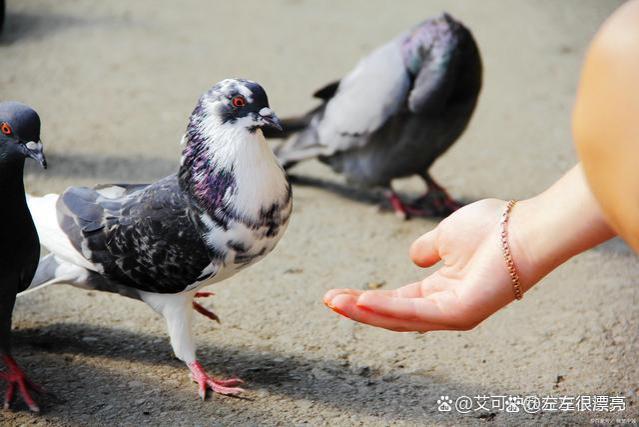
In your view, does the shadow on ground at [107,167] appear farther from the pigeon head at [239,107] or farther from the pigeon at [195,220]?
the pigeon head at [239,107]

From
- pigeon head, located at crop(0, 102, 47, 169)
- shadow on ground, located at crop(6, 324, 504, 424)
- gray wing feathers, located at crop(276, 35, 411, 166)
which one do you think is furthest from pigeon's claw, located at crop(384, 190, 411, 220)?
pigeon head, located at crop(0, 102, 47, 169)

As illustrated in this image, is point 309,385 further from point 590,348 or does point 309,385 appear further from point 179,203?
point 590,348

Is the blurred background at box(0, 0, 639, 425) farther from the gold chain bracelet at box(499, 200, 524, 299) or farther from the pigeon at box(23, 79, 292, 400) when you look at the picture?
the gold chain bracelet at box(499, 200, 524, 299)

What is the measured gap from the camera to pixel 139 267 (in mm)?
2838

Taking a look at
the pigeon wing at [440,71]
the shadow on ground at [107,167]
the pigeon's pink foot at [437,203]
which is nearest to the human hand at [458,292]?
the pigeon wing at [440,71]

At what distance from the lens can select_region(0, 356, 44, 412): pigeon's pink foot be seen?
2.79 meters

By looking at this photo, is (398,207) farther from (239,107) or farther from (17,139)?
(17,139)

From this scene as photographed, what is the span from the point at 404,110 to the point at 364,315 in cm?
191

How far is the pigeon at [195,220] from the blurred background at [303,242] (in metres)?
0.31

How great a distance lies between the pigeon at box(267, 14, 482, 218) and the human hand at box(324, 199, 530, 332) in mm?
1557

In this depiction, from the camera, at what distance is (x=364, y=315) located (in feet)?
8.25

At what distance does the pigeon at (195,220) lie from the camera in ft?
8.98

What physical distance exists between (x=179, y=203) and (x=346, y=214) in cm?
176

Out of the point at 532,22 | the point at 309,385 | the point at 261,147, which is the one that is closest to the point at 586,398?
the point at 309,385
